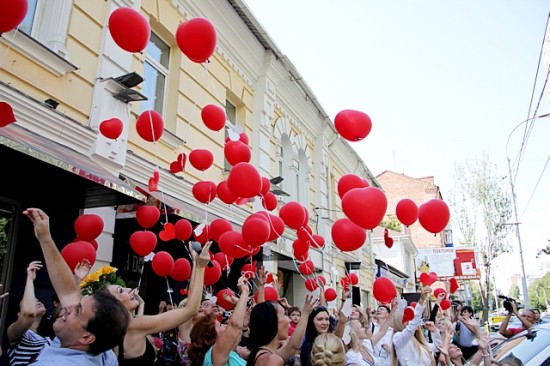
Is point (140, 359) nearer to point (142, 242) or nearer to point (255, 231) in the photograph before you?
point (255, 231)

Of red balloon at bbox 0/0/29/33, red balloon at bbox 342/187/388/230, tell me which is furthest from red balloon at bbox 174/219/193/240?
red balloon at bbox 0/0/29/33

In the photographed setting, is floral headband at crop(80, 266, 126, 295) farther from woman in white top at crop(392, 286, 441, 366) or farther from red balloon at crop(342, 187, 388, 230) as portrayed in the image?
woman in white top at crop(392, 286, 441, 366)

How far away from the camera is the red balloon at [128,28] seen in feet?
12.3

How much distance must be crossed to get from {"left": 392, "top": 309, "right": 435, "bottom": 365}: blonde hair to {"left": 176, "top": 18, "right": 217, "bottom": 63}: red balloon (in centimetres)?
335

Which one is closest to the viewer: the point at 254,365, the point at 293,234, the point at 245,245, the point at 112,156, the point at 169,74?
the point at 254,365

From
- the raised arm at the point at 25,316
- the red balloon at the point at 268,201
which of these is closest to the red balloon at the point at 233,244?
the red balloon at the point at 268,201

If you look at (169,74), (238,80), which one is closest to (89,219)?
(169,74)

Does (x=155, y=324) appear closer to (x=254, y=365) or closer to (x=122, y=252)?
(x=254, y=365)

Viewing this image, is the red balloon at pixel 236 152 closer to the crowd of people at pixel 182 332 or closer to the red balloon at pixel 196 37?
the red balloon at pixel 196 37

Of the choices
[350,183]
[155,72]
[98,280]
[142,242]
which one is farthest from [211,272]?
[155,72]

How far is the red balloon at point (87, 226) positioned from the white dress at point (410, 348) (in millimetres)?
3097

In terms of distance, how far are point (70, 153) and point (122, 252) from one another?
5.83 ft

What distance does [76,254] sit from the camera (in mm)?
3582

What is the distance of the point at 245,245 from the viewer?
481 centimetres
